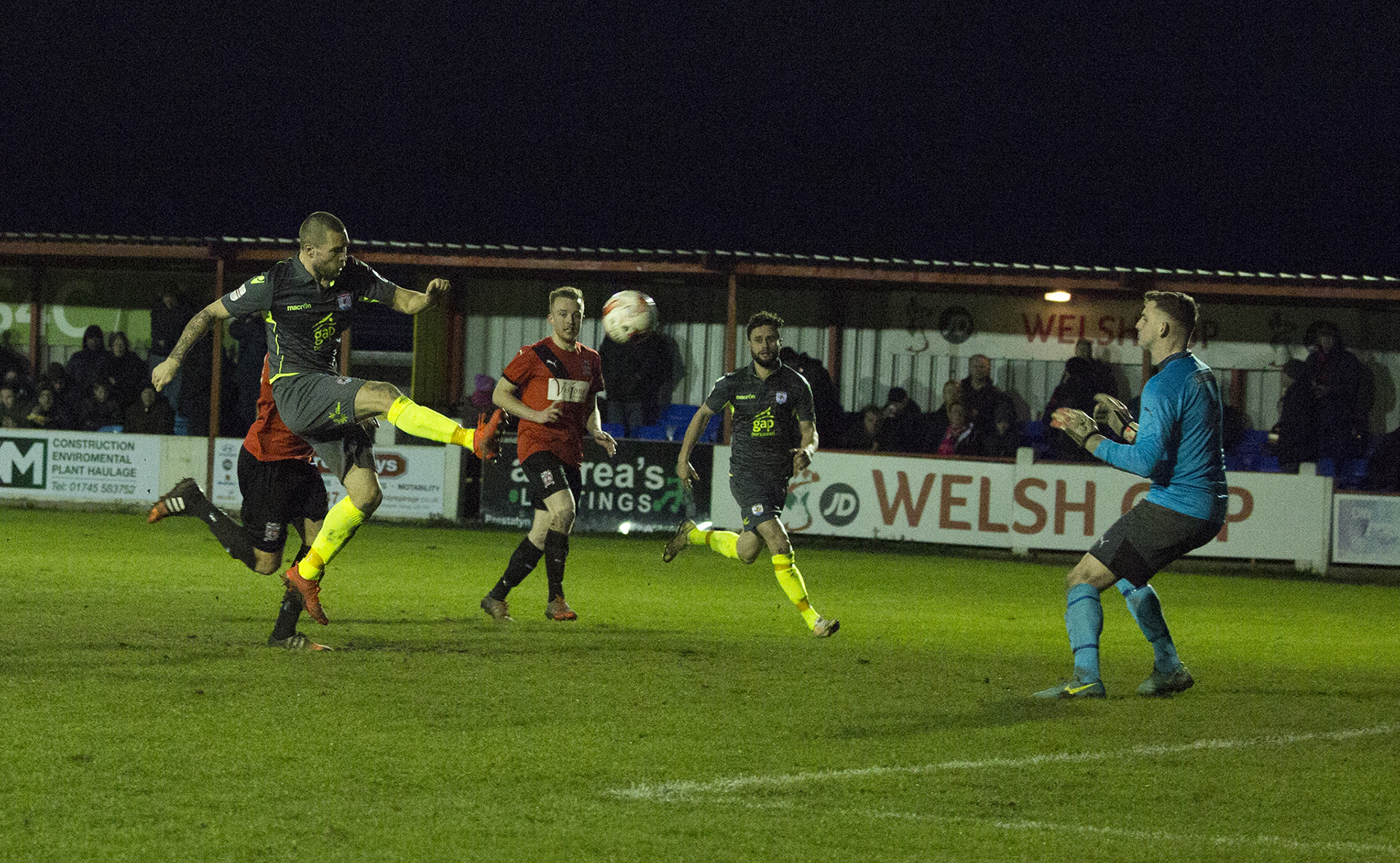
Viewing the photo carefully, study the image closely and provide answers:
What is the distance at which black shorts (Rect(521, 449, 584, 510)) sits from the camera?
9.84 m

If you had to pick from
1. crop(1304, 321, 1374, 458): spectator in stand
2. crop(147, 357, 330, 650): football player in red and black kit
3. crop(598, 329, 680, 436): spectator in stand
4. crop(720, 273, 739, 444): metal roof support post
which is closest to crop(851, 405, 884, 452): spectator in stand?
crop(720, 273, 739, 444): metal roof support post

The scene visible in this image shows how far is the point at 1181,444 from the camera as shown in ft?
24.0

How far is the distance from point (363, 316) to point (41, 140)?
13.9 metres

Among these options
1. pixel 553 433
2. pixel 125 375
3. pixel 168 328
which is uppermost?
pixel 168 328

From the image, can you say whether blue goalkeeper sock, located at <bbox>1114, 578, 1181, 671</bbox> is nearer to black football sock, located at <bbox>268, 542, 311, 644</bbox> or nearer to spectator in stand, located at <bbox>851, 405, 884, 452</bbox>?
black football sock, located at <bbox>268, 542, 311, 644</bbox>

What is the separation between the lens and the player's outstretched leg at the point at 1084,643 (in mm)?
7445

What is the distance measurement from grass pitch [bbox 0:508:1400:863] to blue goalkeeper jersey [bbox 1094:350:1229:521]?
1.00 meters

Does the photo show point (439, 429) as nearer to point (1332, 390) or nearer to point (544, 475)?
point (544, 475)

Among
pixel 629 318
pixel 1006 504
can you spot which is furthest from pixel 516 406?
pixel 1006 504

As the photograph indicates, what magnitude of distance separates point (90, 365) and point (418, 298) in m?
14.0

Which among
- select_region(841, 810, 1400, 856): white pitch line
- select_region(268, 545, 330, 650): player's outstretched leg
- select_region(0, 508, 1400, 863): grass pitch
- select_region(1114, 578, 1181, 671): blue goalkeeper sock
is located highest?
select_region(1114, 578, 1181, 671): blue goalkeeper sock

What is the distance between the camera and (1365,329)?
70.7ft

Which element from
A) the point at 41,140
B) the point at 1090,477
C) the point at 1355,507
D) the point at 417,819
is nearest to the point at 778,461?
the point at 417,819

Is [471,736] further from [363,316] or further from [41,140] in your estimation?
[41,140]
